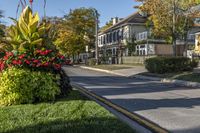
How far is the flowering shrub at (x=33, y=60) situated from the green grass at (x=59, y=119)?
100cm

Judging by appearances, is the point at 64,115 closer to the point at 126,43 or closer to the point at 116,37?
the point at 126,43

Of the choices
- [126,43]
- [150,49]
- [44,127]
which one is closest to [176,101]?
[44,127]

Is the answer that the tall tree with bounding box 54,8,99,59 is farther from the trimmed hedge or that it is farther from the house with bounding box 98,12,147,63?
the trimmed hedge

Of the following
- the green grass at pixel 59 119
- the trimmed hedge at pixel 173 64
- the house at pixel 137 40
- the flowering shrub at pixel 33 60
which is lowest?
the green grass at pixel 59 119

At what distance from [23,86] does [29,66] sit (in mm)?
592

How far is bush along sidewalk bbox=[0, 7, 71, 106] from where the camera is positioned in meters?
8.36

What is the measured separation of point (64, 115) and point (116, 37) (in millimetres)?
52925

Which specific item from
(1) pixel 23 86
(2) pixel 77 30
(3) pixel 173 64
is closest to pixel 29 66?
(1) pixel 23 86

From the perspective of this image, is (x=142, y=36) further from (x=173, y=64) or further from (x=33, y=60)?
(x=33, y=60)

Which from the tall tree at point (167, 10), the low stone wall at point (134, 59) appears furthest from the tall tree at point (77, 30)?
the tall tree at point (167, 10)

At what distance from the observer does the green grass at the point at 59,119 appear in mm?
5941

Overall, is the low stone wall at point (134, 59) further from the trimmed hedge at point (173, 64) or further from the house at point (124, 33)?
the trimmed hedge at point (173, 64)

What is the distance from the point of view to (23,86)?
8.33m

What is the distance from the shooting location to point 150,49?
4788 cm
